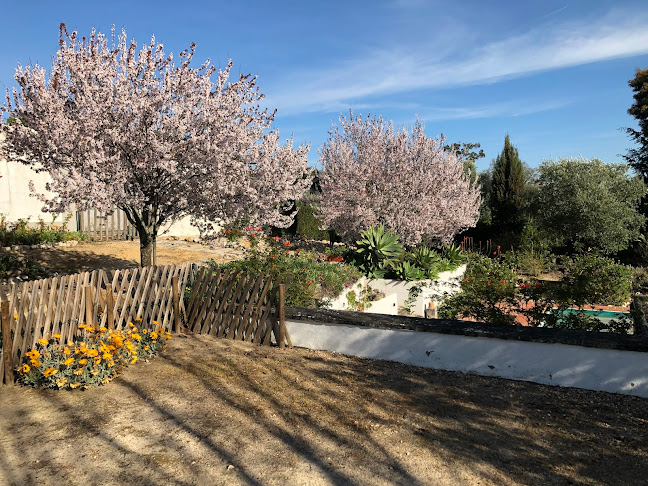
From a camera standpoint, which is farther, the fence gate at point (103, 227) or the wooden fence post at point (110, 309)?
the fence gate at point (103, 227)

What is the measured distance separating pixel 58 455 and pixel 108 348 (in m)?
1.77

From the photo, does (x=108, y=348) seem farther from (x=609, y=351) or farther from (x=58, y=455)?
(x=609, y=351)

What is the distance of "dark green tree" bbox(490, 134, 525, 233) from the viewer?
27.2 meters

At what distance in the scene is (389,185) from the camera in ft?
53.1

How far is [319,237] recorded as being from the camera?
3019cm

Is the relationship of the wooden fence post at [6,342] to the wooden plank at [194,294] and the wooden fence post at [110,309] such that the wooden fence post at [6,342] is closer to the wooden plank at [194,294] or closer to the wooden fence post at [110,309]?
the wooden fence post at [110,309]

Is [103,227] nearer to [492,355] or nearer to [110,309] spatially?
[110,309]

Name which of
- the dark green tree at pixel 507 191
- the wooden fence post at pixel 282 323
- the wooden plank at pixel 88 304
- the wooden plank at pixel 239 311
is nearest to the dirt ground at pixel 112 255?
the wooden plank at pixel 88 304

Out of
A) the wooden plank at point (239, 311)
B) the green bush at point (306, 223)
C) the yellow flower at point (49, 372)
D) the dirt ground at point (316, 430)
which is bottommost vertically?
the dirt ground at point (316, 430)

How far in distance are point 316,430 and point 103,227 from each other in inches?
640

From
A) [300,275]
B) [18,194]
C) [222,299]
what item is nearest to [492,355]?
[222,299]

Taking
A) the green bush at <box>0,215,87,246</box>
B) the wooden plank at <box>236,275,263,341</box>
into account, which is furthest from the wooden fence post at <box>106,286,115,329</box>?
the green bush at <box>0,215,87,246</box>

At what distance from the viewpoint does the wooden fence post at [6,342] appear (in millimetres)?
5594

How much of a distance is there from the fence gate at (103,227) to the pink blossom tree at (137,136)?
8.32 meters
